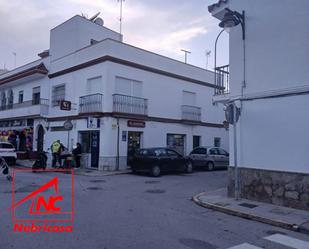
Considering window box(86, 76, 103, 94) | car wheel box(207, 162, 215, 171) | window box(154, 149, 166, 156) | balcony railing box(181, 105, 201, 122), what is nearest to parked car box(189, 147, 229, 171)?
car wheel box(207, 162, 215, 171)

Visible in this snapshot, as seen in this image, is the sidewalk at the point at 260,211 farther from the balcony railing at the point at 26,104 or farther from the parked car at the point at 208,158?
the balcony railing at the point at 26,104

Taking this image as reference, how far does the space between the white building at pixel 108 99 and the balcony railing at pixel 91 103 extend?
0.06 m

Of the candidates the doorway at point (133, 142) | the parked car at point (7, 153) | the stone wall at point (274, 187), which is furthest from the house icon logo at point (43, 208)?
the parked car at point (7, 153)

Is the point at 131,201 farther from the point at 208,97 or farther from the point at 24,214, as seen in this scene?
the point at 208,97

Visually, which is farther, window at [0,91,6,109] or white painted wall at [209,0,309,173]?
window at [0,91,6,109]

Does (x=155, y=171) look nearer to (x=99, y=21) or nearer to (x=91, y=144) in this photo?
(x=91, y=144)

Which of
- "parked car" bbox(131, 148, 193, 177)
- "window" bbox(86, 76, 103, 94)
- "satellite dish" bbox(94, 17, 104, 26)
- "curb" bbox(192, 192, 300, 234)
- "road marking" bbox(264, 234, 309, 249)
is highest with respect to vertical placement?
"satellite dish" bbox(94, 17, 104, 26)

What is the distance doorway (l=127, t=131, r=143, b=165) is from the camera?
18.3 m

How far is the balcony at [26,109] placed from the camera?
22.1m

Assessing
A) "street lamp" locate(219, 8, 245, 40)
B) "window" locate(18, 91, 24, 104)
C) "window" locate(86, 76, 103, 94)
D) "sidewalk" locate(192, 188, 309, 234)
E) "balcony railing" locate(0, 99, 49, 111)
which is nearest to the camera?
"sidewalk" locate(192, 188, 309, 234)

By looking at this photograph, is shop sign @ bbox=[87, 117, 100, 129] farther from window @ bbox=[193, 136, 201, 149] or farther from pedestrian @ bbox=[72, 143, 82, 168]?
window @ bbox=[193, 136, 201, 149]

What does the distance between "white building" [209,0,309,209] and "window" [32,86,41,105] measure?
58.7 ft

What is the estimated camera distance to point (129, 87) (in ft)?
61.5

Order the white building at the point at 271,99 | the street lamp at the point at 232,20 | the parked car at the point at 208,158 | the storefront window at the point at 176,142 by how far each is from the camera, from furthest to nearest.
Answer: the storefront window at the point at 176,142 < the parked car at the point at 208,158 < the street lamp at the point at 232,20 < the white building at the point at 271,99
